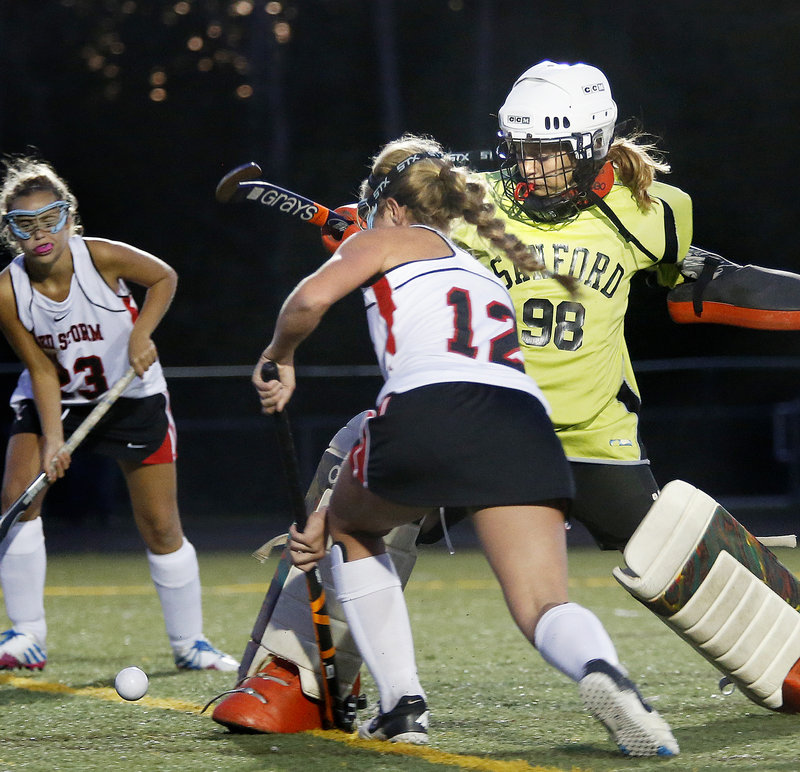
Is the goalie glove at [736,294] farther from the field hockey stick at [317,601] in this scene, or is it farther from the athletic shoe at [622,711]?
the athletic shoe at [622,711]

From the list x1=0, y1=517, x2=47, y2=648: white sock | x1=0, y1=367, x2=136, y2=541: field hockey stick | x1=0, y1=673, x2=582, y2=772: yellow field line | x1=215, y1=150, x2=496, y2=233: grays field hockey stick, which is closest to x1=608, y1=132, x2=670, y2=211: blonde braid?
x1=215, y1=150, x2=496, y2=233: grays field hockey stick

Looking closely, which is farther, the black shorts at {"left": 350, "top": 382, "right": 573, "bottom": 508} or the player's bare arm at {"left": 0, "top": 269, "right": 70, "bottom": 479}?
the player's bare arm at {"left": 0, "top": 269, "right": 70, "bottom": 479}

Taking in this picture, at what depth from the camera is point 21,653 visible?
166 inches

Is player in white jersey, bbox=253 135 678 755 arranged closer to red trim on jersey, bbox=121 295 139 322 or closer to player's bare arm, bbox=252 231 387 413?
player's bare arm, bbox=252 231 387 413

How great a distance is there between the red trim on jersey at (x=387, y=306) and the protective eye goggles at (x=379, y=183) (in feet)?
0.89

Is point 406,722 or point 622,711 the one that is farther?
point 406,722

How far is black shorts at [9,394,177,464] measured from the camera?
4.30m

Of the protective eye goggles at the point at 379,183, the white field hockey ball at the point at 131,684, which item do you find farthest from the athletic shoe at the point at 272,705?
the protective eye goggles at the point at 379,183

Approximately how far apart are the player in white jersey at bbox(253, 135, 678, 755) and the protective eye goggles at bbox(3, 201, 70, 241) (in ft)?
5.11

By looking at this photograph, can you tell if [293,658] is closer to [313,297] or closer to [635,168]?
[313,297]

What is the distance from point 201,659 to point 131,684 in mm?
721

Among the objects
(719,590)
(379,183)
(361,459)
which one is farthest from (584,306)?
(361,459)

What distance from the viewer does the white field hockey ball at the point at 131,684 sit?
3518mm

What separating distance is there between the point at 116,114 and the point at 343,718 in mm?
12859
